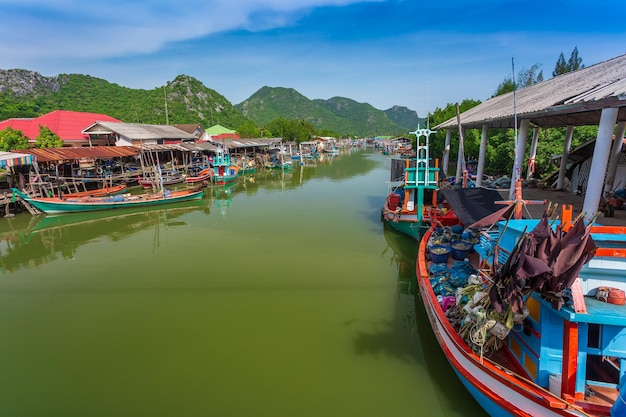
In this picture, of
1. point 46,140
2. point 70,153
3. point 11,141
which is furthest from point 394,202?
point 46,140

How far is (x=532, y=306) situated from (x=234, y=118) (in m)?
81.5

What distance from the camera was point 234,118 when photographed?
8012cm

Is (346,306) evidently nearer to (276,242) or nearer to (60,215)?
(276,242)

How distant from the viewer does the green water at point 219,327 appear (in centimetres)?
591

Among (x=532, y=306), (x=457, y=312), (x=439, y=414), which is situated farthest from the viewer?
(x=457, y=312)

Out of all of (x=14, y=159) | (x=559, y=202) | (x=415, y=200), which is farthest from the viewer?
(x=14, y=159)

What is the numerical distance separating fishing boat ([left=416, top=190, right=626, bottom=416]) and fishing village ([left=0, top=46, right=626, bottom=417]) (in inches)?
0.9

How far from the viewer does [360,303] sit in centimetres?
905

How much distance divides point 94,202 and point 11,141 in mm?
10871

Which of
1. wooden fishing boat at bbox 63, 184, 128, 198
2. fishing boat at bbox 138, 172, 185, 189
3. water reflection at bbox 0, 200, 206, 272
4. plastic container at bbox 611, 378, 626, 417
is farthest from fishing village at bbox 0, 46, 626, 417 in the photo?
fishing boat at bbox 138, 172, 185, 189

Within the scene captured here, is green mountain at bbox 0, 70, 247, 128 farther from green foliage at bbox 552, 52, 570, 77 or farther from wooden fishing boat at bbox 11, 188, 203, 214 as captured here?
green foliage at bbox 552, 52, 570, 77

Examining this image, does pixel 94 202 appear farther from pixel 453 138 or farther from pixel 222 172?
pixel 453 138

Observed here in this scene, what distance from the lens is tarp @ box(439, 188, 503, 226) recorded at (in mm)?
8773

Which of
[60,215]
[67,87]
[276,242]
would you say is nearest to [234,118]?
[67,87]
